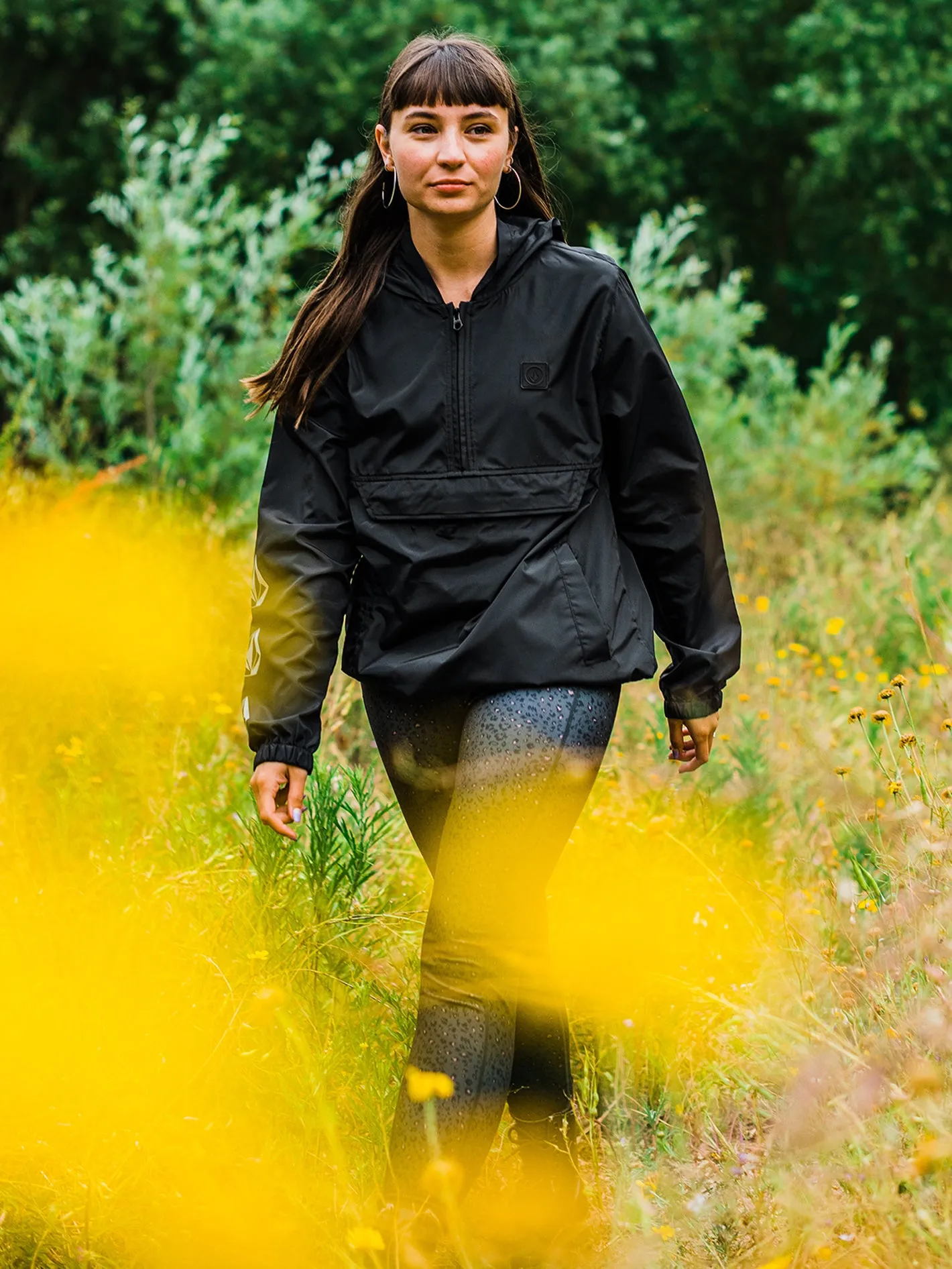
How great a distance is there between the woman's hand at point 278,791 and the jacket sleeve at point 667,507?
0.62 m

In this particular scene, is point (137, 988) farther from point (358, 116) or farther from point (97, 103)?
point (97, 103)

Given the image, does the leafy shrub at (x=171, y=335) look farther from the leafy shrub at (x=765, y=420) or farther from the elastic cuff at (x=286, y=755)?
the elastic cuff at (x=286, y=755)

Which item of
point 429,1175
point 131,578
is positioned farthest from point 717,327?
point 429,1175

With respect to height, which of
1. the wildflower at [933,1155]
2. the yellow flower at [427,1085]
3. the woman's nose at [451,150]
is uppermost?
the woman's nose at [451,150]

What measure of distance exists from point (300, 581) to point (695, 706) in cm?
67

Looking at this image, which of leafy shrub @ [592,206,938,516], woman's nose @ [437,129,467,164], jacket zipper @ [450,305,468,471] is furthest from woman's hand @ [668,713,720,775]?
leafy shrub @ [592,206,938,516]

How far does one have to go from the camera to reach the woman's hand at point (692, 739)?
2395mm

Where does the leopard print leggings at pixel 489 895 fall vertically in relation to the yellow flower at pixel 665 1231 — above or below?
above

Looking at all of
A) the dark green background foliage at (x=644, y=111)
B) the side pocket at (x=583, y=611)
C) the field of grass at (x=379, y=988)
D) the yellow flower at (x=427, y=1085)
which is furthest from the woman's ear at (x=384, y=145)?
the dark green background foliage at (x=644, y=111)

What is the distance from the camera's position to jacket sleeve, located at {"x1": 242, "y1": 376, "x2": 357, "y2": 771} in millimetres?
2264

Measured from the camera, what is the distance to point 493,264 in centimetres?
227

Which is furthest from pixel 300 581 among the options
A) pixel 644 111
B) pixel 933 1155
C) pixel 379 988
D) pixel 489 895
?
pixel 644 111

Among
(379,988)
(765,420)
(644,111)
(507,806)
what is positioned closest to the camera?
(507,806)

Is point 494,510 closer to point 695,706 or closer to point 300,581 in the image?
point 300,581
